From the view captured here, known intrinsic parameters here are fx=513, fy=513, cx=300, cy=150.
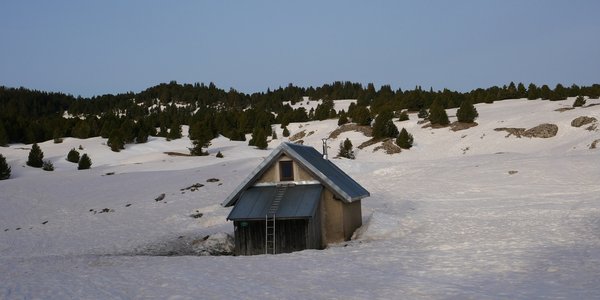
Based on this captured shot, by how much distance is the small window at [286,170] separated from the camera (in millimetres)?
26000

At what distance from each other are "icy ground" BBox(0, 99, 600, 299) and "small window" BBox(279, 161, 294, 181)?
4.28m

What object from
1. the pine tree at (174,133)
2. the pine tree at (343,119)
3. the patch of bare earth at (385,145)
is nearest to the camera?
the patch of bare earth at (385,145)

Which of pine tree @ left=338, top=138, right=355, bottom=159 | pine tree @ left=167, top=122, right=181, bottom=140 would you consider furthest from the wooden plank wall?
pine tree @ left=167, top=122, right=181, bottom=140

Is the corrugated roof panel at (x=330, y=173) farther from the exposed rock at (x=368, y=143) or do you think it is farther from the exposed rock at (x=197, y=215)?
the exposed rock at (x=368, y=143)

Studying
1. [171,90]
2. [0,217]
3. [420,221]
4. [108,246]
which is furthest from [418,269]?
[171,90]

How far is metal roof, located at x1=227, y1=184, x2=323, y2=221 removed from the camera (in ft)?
75.8

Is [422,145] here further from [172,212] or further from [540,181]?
[172,212]

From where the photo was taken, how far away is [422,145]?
70.0 m

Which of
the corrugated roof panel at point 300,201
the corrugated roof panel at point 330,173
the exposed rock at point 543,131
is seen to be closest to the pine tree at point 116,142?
the corrugated roof panel at point 330,173

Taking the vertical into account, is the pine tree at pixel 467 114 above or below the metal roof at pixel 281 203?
above

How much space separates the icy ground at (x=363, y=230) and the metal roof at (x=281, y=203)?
6.31ft

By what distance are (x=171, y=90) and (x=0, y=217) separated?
157955 millimetres

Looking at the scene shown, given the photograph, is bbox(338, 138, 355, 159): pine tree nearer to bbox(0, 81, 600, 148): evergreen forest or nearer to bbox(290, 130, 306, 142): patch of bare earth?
bbox(0, 81, 600, 148): evergreen forest

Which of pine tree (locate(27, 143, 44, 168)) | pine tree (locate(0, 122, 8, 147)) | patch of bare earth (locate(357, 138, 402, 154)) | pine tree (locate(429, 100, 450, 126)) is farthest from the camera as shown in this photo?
pine tree (locate(429, 100, 450, 126))
